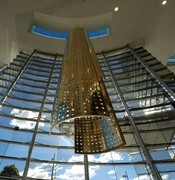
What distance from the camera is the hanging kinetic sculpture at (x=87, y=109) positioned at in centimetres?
295

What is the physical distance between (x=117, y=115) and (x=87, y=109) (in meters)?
5.80

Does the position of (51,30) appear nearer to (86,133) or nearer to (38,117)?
(38,117)

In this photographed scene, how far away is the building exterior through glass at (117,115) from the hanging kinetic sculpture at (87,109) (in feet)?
4.61

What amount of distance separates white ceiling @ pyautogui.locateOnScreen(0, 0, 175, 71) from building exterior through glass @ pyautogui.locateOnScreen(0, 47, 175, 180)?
1.61m

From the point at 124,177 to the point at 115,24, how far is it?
1008 cm

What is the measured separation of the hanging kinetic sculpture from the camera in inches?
116

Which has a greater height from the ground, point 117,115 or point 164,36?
point 164,36

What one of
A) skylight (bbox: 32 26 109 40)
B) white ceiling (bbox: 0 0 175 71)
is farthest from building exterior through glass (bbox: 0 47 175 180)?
skylight (bbox: 32 26 109 40)

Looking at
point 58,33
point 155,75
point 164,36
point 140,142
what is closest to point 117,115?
point 140,142

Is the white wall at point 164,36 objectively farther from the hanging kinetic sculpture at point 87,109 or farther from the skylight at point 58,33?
the hanging kinetic sculpture at point 87,109

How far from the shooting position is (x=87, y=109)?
290 cm

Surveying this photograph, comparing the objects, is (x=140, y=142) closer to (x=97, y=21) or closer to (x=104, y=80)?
(x=104, y=80)

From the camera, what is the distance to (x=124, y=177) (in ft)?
18.1

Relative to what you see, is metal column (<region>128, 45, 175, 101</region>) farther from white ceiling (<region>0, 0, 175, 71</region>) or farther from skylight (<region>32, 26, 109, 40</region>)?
skylight (<region>32, 26, 109, 40</region>)
